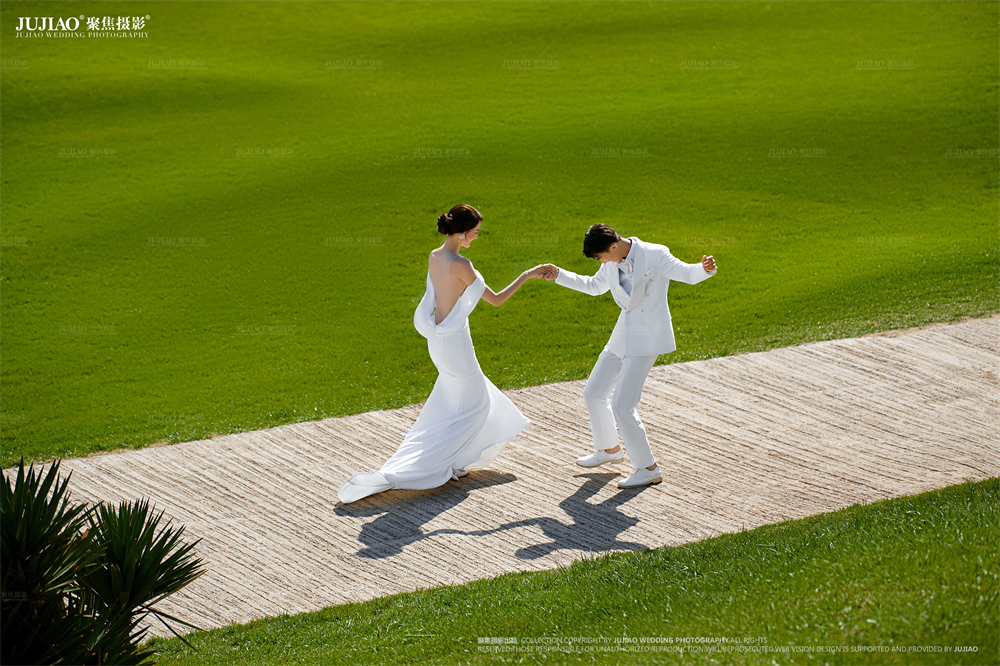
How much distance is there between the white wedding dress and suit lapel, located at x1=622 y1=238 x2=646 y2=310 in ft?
5.17

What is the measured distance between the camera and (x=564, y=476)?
31.8 feet

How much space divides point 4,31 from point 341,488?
30218 millimetres

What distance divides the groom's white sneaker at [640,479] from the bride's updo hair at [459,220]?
10.0 ft

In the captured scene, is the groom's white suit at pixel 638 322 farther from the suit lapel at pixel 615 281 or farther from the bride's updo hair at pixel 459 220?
the bride's updo hair at pixel 459 220

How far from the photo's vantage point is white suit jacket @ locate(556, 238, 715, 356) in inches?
354

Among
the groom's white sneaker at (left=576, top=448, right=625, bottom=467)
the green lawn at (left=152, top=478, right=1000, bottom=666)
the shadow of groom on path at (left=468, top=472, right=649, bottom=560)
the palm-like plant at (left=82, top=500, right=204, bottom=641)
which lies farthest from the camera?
the groom's white sneaker at (left=576, top=448, right=625, bottom=467)

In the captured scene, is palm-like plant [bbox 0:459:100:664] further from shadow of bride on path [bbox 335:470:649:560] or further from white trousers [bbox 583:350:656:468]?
white trousers [bbox 583:350:656:468]

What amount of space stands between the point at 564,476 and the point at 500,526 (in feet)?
4.15

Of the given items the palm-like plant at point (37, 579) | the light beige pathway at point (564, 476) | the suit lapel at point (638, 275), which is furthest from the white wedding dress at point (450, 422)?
the palm-like plant at point (37, 579)

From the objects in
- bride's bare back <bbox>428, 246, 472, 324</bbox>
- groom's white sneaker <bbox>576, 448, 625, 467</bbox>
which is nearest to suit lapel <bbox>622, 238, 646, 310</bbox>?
bride's bare back <bbox>428, 246, 472, 324</bbox>

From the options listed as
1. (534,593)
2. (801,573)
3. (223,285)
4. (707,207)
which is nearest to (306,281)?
(223,285)

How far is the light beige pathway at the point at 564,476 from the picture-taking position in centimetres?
812

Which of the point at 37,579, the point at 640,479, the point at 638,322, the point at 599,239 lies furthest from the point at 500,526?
the point at 37,579

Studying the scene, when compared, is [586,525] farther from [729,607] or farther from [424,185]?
[424,185]
